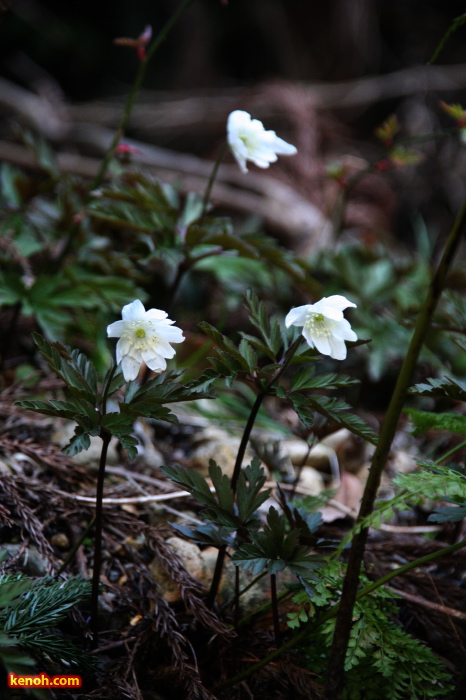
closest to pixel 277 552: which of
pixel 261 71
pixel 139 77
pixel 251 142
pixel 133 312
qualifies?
pixel 133 312

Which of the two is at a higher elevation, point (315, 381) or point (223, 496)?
point (315, 381)

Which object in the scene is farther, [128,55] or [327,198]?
[128,55]

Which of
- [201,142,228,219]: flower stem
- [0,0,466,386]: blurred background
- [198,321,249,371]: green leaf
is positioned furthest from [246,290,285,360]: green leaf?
[0,0,466,386]: blurred background

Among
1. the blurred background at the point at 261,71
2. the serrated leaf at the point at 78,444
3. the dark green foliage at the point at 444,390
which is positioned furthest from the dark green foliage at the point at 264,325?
the blurred background at the point at 261,71

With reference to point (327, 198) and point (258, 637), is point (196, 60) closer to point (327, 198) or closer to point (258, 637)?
point (327, 198)

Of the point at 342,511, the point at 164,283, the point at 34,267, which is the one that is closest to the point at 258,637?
the point at 342,511

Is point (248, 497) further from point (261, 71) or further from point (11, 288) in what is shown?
point (261, 71)
